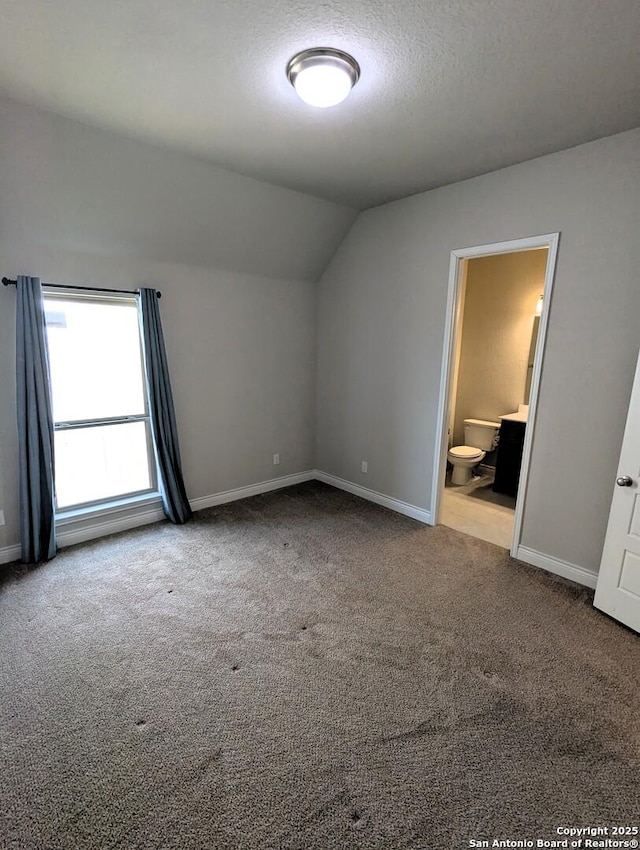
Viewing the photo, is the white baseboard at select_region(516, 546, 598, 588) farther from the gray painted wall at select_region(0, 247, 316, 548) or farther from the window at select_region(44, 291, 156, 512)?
the window at select_region(44, 291, 156, 512)

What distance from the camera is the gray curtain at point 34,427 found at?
2.64 meters

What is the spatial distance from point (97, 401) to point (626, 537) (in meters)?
3.69

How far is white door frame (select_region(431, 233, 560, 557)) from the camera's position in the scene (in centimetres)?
264

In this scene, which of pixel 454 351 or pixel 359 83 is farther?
pixel 454 351

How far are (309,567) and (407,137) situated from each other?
2765 mm

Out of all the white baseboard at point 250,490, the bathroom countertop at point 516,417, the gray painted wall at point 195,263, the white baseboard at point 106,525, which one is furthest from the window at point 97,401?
the bathroom countertop at point 516,417

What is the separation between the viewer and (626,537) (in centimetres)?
226

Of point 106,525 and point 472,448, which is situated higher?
point 472,448

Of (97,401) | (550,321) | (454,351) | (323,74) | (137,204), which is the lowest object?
(97,401)

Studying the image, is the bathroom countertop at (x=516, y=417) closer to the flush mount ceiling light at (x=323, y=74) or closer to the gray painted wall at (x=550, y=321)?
the gray painted wall at (x=550, y=321)

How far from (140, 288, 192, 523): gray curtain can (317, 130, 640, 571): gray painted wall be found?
174 cm

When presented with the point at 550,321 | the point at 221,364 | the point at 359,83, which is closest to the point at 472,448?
the point at 550,321

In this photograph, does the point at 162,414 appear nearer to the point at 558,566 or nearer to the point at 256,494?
the point at 256,494

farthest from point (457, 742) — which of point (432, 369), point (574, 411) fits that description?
point (432, 369)
